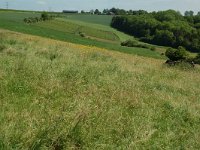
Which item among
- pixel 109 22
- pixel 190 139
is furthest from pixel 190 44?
pixel 190 139

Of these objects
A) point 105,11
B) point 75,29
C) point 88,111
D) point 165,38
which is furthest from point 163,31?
point 88,111

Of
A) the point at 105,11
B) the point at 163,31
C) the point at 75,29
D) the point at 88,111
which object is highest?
the point at 88,111

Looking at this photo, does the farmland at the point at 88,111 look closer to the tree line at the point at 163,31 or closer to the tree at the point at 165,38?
the tree at the point at 165,38

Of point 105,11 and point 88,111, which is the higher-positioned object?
point 88,111

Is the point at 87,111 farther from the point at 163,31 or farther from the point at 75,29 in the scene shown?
the point at 163,31

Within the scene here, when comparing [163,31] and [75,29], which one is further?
[163,31]

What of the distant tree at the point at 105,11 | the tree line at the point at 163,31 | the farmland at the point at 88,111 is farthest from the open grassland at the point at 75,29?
the distant tree at the point at 105,11

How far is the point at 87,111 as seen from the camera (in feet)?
23.4

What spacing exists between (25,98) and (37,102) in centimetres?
44

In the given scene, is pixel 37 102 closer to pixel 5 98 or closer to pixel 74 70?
pixel 5 98

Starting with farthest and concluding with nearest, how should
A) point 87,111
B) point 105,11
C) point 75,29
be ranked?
point 105,11
point 75,29
point 87,111

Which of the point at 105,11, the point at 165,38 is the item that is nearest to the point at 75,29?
the point at 165,38

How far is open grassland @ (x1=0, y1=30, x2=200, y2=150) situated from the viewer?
20.5 ft

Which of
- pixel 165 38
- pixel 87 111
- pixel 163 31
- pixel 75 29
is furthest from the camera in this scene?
pixel 163 31
